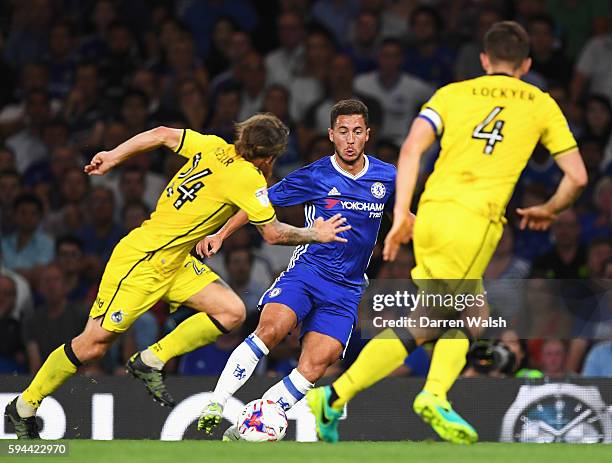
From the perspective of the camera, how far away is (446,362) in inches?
274

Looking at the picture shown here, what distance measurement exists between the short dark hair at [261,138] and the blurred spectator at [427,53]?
16.7 ft

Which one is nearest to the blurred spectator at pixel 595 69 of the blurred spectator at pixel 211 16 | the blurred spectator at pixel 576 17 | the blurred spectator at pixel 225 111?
the blurred spectator at pixel 576 17

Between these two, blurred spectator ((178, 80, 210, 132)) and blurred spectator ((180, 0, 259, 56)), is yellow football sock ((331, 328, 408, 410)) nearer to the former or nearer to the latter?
blurred spectator ((178, 80, 210, 132))

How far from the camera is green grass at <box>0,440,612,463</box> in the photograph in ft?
21.4

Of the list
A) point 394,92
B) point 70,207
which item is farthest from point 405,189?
point 70,207

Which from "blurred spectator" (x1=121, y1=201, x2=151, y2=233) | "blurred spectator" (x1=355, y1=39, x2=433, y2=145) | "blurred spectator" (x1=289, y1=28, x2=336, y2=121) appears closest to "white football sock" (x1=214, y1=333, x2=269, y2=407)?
"blurred spectator" (x1=121, y1=201, x2=151, y2=233)

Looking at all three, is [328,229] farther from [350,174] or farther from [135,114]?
[135,114]

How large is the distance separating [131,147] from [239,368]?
1434mm

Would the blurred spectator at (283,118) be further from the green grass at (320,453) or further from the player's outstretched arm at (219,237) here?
the green grass at (320,453)

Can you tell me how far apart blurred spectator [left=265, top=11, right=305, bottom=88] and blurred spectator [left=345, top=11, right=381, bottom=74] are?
1.56ft

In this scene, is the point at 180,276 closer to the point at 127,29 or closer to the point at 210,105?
the point at 210,105

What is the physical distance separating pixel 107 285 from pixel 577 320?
3396 millimetres

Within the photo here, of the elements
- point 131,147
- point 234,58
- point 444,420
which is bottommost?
point 444,420

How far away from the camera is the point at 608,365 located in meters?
10.2
